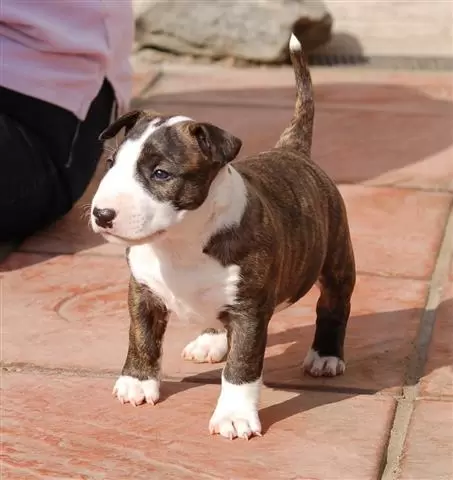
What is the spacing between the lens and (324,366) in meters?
3.58

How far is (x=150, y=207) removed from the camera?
2928 mm

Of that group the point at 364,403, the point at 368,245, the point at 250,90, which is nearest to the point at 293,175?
the point at 364,403

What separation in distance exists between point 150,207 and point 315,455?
792mm

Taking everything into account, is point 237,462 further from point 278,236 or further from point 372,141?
point 372,141

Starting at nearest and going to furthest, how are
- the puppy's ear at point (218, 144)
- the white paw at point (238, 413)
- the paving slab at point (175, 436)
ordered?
the puppy's ear at point (218, 144) → the paving slab at point (175, 436) → the white paw at point (238, 413)

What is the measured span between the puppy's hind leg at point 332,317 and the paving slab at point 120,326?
1.7 inches

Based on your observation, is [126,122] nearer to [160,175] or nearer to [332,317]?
[160,175]

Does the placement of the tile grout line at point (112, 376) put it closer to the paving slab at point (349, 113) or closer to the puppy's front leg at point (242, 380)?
the puppy's front leg at point (242, 380)

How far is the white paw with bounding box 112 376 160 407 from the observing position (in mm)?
3422

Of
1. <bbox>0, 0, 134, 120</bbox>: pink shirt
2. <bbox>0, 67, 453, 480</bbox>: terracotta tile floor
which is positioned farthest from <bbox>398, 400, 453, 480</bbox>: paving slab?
<bbox>0, 0, 134, 120</bbox>: pink shirt

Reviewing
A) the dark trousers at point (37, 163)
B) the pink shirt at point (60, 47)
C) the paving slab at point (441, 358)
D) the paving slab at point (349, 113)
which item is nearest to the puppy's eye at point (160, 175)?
the paving slab at point (441, 358)

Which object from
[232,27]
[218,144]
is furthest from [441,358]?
[232,27]

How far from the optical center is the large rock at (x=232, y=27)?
22.9 feet

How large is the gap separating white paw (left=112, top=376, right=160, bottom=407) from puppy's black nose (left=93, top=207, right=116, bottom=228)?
69cm
